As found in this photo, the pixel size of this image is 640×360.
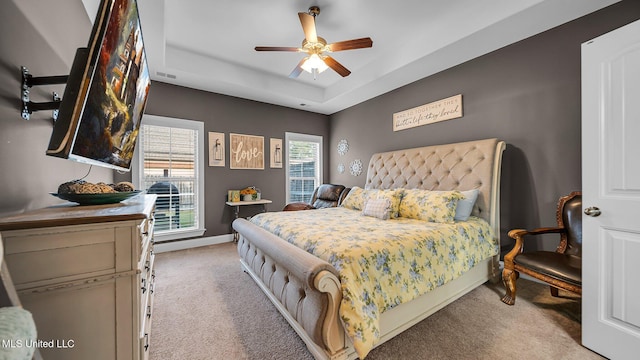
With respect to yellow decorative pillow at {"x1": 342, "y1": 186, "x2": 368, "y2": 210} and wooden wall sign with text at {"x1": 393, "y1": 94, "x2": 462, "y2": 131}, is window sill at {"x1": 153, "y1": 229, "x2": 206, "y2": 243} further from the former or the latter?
wooden wall sign with text at {"x1": 393, "y1": 94, "x2": 462, "y2": 131}

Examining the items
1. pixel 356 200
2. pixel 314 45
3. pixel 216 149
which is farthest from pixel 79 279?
pixel 216 149

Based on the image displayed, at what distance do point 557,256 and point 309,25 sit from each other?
3.12 meters

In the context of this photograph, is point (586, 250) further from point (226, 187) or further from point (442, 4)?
point (226, 187)

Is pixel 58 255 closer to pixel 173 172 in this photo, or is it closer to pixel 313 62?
pixel 313 62

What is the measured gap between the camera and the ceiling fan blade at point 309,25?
7.35 feet

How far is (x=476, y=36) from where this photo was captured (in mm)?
2680

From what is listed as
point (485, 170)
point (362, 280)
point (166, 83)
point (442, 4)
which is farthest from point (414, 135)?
point (166, 83)

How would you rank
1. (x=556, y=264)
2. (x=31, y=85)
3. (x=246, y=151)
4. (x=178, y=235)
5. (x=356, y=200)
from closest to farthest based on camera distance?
1. (x=31, y=85)
2. (x=556, y=264)
3. (x=356, y=200)
4. (x=178, y=235)
5. (x=246, y=151)

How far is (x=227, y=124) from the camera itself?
14.5 feet

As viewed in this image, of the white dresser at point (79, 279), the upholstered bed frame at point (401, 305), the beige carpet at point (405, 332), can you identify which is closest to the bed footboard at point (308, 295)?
the upholstered bed frame at point (401, 305)

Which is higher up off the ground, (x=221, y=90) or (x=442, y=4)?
(x=442, y=4)

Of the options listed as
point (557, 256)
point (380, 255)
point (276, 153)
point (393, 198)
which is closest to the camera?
point (380, 255)

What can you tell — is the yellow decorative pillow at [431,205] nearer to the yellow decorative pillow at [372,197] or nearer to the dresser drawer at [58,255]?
the yellow decorative pillow at [372,197]

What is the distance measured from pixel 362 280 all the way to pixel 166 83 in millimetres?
4233
